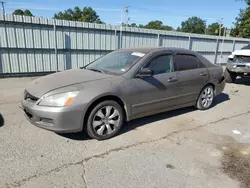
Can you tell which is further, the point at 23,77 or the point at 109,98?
the point at 23,77

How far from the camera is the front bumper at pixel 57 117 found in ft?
9.80

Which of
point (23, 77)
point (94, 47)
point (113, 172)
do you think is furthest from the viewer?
point (94, 47)

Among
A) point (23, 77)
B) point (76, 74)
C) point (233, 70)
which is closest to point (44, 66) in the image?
point (23, 77)

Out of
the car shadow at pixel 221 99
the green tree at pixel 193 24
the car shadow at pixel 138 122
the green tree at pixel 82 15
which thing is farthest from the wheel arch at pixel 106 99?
the green tree at pixel 193 24

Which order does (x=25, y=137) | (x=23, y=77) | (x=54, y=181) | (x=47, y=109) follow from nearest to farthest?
(x=54, y=181) → (x=47, y=109) → (x=25, y=137) → (x=23, y=77)

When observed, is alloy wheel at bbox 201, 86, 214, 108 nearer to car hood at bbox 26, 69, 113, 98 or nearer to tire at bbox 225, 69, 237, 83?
car hood at bbox 26, 69, 113, 98

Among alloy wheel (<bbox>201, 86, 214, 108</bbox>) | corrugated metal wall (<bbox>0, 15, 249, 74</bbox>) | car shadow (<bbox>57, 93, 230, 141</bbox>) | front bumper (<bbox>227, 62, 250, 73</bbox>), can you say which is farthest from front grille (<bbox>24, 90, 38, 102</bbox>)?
front bumper (<bbox>227, 62, 250, 73</bbox>)

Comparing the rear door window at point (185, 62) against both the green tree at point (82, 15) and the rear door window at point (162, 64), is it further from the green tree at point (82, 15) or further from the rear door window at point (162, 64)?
the green tree at point (82, 15)

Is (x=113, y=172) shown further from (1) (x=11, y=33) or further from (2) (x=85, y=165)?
(1) (x=11, y=33)

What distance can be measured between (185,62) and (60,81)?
2.77 m

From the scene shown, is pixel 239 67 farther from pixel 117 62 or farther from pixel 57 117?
pixel 57 117

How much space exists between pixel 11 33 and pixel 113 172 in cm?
797

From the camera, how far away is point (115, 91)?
3.39 meters

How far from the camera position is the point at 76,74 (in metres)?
3.83
